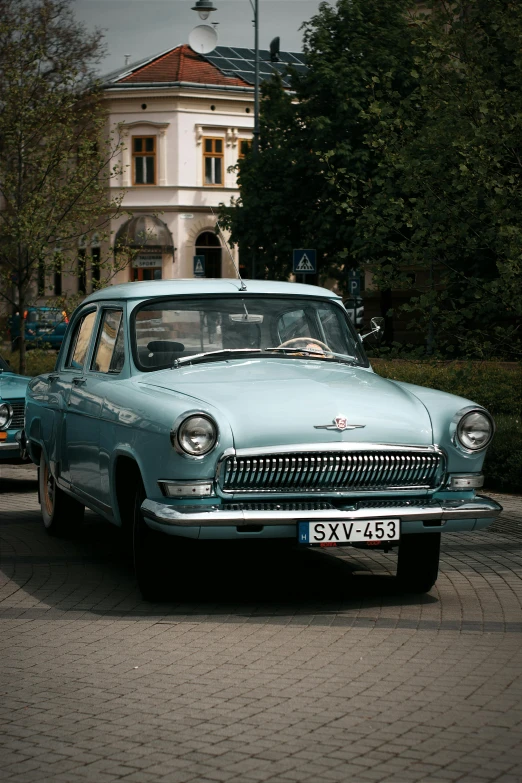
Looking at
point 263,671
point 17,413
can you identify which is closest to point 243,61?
point 17,413

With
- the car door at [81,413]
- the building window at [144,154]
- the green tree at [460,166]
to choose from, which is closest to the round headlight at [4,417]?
the car door at [81,413]

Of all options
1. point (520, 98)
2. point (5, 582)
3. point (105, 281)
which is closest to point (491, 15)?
point (520, 98)

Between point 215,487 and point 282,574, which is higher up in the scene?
point 215,487

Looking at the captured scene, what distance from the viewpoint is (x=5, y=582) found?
8375 millimetres

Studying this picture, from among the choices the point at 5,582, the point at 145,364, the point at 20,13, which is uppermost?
the point at 20,13

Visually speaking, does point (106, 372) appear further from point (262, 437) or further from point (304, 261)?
point (304, 261)

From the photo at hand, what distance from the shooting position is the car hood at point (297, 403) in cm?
705

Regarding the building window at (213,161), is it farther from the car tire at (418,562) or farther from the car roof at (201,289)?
the car tire at (418,562)

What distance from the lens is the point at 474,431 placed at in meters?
7.50

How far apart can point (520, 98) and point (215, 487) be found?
24.3 ft

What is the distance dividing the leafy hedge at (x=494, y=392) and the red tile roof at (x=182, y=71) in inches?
1662

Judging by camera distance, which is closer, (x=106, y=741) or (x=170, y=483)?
(x=106, y=741)

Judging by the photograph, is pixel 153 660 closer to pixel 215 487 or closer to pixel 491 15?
pixel 215 487

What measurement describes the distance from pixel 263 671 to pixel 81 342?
13.7ft
